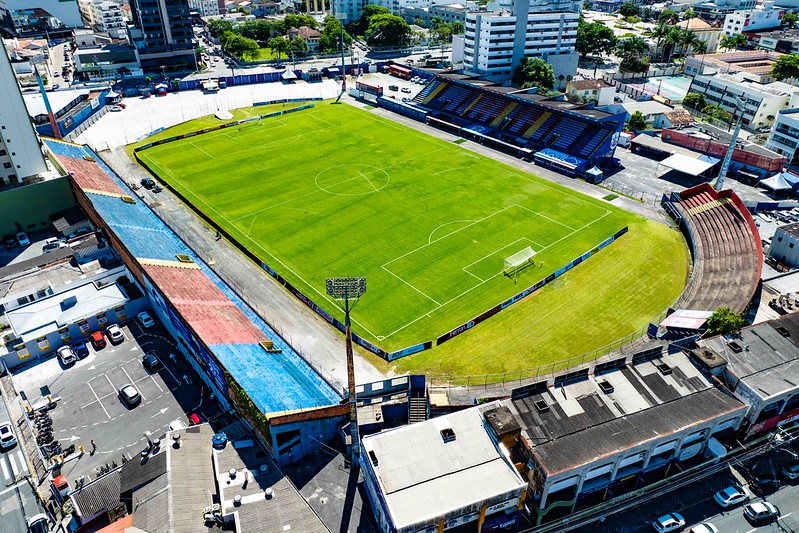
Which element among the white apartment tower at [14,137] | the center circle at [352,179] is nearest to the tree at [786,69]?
the center circle at [352,179]

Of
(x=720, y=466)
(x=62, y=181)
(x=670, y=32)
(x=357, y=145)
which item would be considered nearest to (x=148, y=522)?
(x=720, y=466)

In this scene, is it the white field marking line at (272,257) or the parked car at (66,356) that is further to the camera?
the white field marking line at (272,257)

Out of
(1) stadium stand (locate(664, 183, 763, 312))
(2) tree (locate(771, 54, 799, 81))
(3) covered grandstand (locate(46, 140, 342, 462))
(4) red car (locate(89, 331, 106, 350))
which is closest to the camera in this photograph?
(3) covered grandstand (locate(46, 140, 342, 462))

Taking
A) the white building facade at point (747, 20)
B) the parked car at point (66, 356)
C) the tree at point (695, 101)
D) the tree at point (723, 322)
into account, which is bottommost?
the parked car at point (66, 356)

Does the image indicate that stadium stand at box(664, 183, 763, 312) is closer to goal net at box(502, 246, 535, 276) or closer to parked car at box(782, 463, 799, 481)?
parked car at box(782, 463, 799, 481)

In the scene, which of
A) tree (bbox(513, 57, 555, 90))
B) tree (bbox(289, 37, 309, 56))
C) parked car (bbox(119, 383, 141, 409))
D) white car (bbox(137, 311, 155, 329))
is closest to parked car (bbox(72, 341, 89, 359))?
white car (bbox(137, 311, 155, 329))

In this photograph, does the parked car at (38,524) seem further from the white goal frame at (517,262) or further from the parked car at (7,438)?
→ the white goal frame at (517,262)
